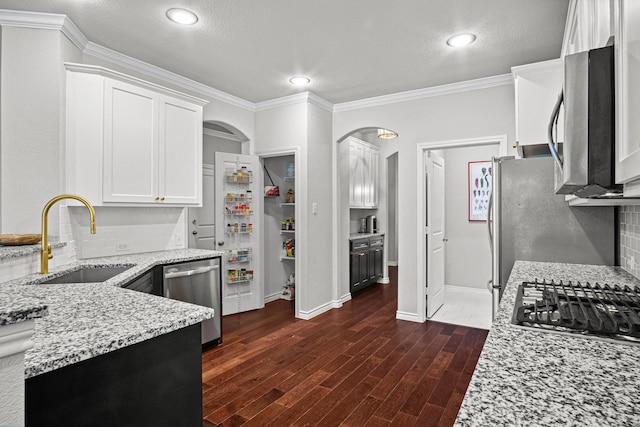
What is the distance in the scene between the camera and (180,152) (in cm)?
339

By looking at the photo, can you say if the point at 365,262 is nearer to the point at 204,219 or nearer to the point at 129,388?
the point at 204,219

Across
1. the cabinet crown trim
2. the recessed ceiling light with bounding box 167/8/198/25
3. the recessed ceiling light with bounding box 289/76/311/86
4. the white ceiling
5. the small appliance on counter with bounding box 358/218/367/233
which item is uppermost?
the recessed ceiling light with bounding box 289/76/311/86

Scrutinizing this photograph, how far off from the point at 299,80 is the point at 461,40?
1.66 m

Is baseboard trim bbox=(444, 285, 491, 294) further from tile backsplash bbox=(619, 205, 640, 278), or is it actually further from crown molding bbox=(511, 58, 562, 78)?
crown molding bbox=(511, 58, 562, 78)

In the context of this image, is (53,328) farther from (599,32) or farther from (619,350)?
(599,32)

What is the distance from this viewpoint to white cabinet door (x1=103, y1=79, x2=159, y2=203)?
2.86 m

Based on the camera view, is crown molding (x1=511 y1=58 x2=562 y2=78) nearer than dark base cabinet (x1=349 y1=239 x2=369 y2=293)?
Yes

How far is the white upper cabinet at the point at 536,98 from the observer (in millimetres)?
2613

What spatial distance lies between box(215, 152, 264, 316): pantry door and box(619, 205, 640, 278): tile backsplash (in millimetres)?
3559

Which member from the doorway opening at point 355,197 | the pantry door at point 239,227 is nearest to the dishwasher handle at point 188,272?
the pantry door at point 239,227

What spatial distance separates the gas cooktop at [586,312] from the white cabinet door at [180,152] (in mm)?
2902

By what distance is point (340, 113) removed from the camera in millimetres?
4750

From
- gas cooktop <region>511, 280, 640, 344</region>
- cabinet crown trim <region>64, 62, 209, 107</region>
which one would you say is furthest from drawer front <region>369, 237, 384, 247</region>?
gas cooktop <region>511, 280, 640, 344</region>

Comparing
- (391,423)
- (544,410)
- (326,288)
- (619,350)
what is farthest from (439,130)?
(544,410)
